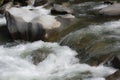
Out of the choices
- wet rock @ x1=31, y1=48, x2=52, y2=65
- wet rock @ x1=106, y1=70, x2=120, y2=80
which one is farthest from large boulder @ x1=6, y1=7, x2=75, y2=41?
wet rock @ x1=106, y1=70, x2=120, y2=80

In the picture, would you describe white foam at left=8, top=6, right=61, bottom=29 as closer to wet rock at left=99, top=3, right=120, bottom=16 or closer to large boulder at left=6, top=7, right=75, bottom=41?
large boulder at left=6, top=7, right=75, bottom=41

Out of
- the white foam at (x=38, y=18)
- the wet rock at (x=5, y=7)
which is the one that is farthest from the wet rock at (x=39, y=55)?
the wet rock at (x=5, y=7)

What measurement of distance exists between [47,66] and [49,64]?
0.44 ft

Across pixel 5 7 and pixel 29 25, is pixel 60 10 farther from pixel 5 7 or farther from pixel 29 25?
pixel 5 7

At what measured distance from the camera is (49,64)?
1293 cm

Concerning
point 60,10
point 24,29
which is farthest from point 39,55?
point 60,10

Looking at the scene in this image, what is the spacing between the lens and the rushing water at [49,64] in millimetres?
11789

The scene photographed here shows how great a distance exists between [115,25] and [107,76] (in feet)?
15.2

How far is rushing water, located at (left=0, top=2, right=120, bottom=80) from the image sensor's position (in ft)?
38.7

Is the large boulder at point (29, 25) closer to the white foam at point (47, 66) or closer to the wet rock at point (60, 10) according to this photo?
the white foam at point (47, 66)

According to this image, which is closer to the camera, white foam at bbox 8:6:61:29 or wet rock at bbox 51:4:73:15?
white foam at bbox 8:6:61:29

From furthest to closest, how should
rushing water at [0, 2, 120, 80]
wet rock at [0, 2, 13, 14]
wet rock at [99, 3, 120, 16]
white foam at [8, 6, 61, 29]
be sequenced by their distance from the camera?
wet rock at [0, 2, 13, 14] < wet rock at [99, 3, 120, 16] < white foam at [8, 6, 61, 29] < rushing water at [0, 2, 120, 80]

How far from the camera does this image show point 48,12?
19.8m

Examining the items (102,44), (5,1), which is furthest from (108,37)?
(5,1)
